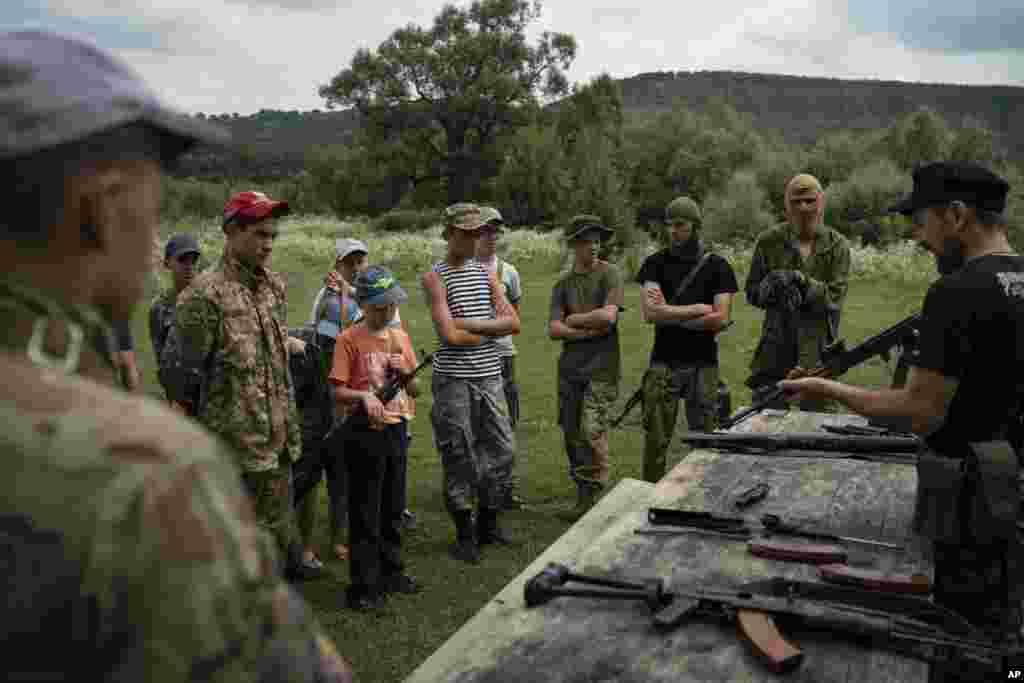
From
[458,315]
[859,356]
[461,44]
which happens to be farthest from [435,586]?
[461,44]

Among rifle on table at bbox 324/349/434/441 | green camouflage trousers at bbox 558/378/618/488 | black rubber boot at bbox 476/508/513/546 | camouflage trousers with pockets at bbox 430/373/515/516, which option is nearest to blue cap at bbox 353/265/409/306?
rifle on table at bbox 324/349/434/441

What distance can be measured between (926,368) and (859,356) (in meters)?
1.60

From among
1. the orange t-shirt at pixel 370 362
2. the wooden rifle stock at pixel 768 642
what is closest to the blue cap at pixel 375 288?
the orange t-shirt at pixel 370 362

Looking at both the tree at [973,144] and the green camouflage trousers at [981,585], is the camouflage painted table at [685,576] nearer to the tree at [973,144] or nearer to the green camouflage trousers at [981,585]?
the green camouflage trousers at [981,585]

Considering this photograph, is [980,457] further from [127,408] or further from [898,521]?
[127,408]

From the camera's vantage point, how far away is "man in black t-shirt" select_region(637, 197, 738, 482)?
22.4 feet

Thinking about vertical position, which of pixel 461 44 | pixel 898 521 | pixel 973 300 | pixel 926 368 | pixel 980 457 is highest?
pixel 461 44

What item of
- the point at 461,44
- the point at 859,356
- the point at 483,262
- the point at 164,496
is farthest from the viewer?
the point at 461,44

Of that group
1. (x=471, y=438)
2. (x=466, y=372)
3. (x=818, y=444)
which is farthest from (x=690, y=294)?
Answer: (x=818, y=444)

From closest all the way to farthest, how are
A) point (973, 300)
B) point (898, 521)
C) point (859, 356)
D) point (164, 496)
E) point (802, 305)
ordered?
point (164, 496), point (973, 300), point (898, 521), point (859, 356), point (802, 305)

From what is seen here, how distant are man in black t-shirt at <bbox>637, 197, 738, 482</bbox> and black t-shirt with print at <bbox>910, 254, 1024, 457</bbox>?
323 cm

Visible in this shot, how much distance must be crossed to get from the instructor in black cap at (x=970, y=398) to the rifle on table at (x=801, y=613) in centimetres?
59

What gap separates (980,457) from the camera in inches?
137

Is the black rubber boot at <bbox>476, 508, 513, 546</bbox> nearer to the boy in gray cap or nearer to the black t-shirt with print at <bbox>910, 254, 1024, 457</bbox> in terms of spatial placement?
the boy in gray cap
